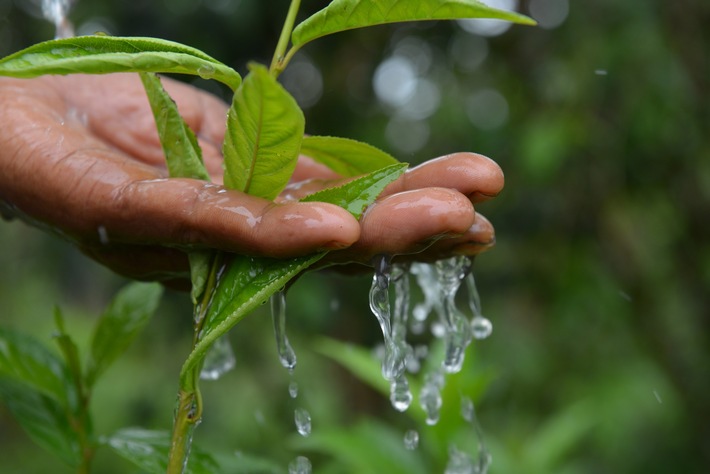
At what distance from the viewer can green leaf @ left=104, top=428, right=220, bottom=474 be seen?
2.98 feet

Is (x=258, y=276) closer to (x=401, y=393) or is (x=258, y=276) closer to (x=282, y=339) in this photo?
Result: (x=282, y=339)

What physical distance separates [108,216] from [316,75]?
256 cm

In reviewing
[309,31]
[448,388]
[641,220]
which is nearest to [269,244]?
[309,31]

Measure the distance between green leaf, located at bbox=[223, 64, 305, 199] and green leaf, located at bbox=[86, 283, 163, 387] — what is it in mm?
395

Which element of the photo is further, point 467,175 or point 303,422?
point 303,422

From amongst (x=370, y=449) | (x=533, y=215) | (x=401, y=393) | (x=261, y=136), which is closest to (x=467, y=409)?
(x=370, y=449)

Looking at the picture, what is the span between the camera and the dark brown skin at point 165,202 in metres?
0.78

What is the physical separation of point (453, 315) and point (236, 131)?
1.75ft

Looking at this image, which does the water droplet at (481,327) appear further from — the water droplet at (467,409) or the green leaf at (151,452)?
the green leaf at (151,452)

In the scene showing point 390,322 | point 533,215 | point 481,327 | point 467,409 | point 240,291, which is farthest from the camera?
point 533,215

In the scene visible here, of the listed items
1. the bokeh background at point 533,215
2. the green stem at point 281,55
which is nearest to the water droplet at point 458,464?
the bokeh background at point 533,215

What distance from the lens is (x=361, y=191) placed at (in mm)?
799

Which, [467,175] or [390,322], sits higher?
[467,175]

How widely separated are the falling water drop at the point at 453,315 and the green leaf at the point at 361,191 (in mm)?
305
